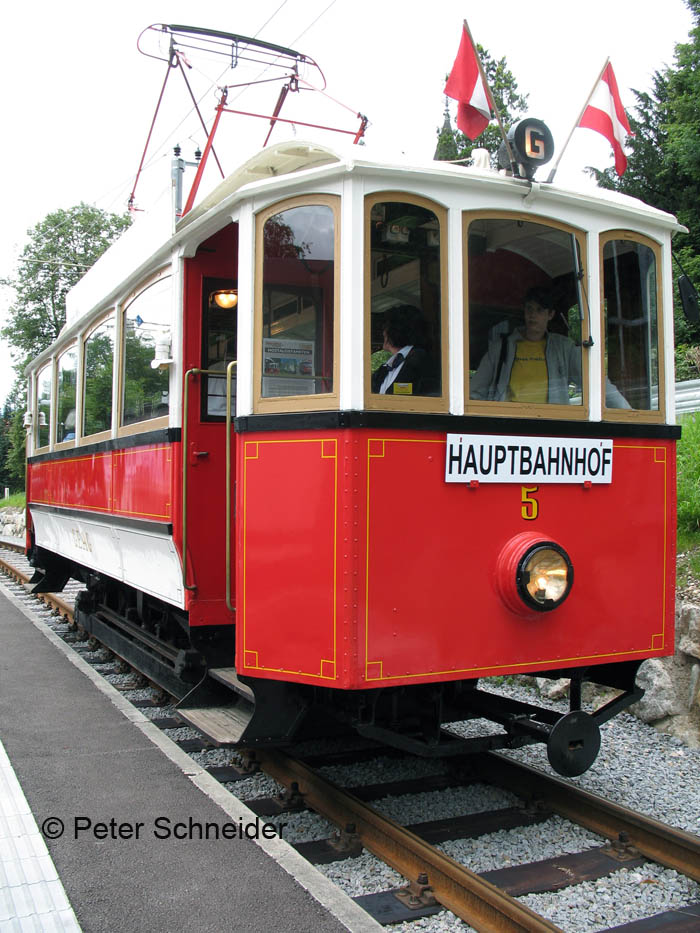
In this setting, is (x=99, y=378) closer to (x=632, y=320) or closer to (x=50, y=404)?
(x=50, y=404)

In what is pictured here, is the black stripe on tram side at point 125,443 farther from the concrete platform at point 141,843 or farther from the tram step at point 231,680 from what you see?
the concrete platform at point 141,843

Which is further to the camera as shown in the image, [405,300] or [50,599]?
[50,599]

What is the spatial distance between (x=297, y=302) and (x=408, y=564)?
126 centimetres

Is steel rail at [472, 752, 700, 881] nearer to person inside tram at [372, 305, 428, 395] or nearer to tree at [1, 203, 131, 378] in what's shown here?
person inside tram at [372, 305, 428, 395]

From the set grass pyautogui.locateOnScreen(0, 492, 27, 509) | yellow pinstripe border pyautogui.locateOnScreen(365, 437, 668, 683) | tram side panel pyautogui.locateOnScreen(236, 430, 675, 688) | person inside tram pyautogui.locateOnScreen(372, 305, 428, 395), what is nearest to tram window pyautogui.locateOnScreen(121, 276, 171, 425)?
tram side panel pyautogui.locateOnScreen(236, 430, 675, 688)

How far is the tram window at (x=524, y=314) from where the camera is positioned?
13.0 feet

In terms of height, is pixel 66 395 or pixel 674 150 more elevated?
pixel 674 150

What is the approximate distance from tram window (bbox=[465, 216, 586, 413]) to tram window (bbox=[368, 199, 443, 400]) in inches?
7.0

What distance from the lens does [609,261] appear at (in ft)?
14.0

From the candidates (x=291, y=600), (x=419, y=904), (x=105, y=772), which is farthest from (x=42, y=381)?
(x=419, y=904)

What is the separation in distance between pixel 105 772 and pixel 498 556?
7.95 ft

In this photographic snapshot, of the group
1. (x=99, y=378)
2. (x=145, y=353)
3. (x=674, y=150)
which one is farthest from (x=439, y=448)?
(x=674, y=150)

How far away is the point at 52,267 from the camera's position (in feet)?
143

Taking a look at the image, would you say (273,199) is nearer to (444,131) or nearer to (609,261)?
(609,261)
